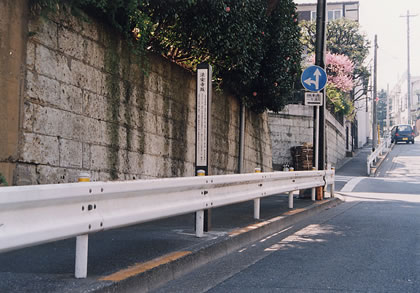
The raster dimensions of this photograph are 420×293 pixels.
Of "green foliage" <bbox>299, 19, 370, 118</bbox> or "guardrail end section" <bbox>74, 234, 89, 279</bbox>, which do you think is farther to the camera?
"green foliage" <bbox>299, 19, 370, 118</bbox>

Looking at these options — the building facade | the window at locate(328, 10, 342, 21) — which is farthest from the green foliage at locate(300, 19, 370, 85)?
the window at locate(328, 10, 342, 21)

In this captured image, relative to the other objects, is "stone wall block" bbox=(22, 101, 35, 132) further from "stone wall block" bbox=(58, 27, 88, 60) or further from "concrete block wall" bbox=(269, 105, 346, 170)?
"concrete block wall" bbox=(269, 105, 346, 170)

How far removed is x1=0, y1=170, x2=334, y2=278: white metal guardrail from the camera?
10.5 feet

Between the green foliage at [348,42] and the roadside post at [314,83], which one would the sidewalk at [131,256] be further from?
the green foliage at [348,42]

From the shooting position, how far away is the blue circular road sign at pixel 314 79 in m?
12.8

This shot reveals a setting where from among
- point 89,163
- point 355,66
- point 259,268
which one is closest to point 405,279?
point 259,268

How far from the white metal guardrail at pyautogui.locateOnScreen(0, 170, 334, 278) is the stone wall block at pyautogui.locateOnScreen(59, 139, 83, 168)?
201 centimetres

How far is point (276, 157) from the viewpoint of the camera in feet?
80.0

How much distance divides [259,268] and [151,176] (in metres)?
4.44

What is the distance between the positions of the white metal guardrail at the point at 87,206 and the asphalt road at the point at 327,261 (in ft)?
2.32

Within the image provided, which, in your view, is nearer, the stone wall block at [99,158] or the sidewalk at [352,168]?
the stone wall block at [99,158]

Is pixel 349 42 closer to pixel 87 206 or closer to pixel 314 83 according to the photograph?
pixel 314 83

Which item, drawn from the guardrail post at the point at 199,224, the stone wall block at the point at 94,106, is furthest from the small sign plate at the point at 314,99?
the guardrail post at the point at 199,224

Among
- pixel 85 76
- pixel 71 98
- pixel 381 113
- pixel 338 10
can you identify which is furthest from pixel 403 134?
pixel 381 113
